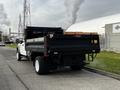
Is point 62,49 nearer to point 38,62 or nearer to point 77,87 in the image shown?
point 38,62

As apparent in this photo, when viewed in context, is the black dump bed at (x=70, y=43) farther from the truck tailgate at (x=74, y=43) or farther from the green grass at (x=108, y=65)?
the green grass at (x=108, y=65)

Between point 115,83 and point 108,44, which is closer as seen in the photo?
point 115,83

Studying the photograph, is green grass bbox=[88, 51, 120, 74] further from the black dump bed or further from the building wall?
the building wall

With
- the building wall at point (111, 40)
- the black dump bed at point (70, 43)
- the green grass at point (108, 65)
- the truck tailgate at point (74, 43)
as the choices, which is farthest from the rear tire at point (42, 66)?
the building wall at point (111, 40)

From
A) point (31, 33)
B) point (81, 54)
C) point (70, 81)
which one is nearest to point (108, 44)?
point (31, 33)

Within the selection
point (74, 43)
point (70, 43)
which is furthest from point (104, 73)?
point (70, 43)

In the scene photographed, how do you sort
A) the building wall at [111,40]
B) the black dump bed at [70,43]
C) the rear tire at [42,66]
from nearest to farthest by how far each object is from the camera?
the black dump bed at [70,43], the rear tire at [42,66], the building wall at [111,40]

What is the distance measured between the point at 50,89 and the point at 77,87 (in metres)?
0.92

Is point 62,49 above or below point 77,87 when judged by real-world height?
above

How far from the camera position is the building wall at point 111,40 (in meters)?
29.2

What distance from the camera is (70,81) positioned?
9.82 meters

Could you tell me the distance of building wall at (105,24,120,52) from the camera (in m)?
29.2

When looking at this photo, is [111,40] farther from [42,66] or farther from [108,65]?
[42,66]

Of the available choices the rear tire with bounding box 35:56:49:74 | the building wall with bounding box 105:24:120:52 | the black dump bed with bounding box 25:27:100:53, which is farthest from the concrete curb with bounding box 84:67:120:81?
the building wall with bounding box 105:24:120:52
